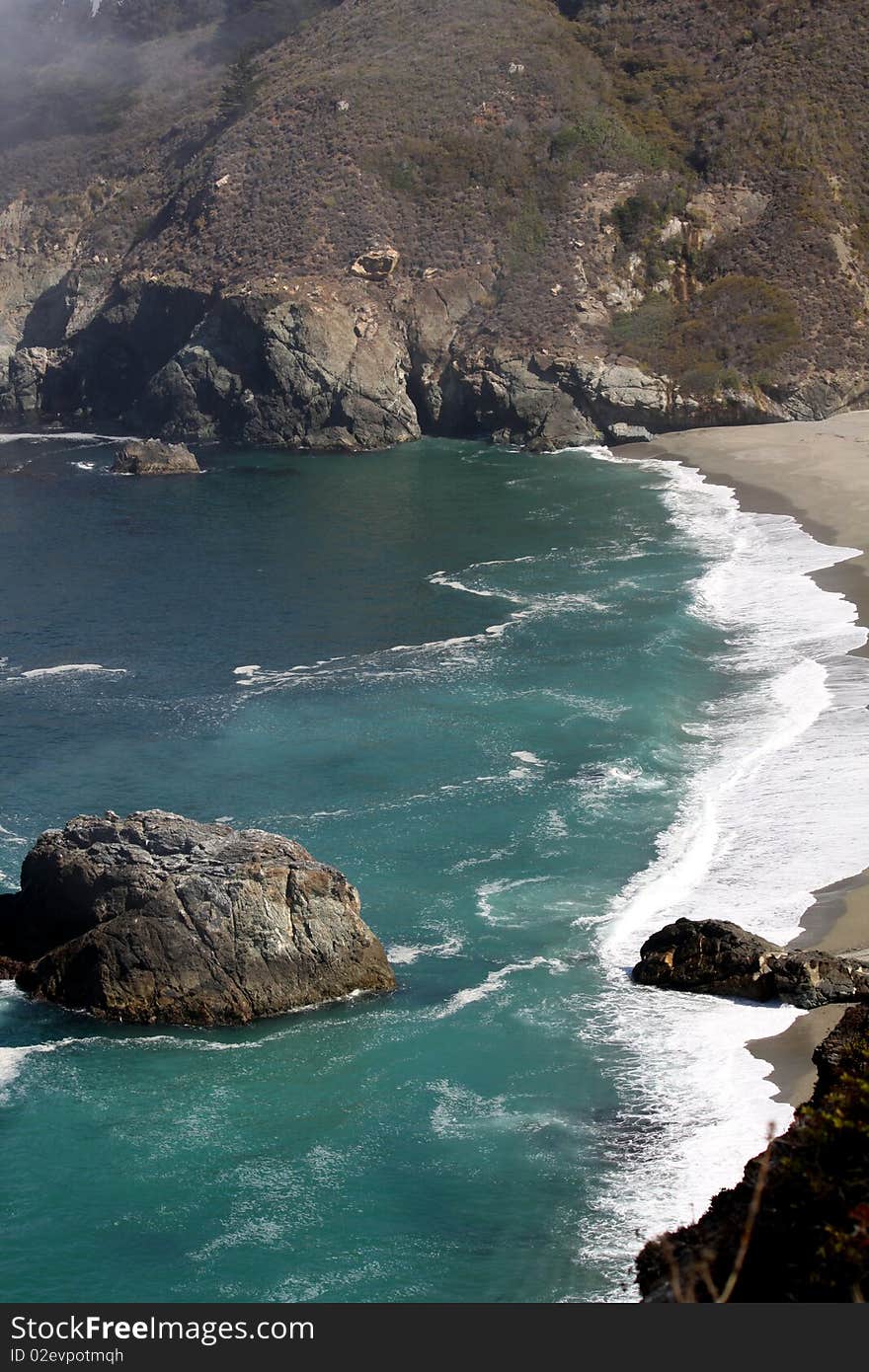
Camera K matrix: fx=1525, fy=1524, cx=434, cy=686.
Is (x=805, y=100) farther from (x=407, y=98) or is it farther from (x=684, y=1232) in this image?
(x=684, y=1232)

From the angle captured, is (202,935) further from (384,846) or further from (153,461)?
(153,461)

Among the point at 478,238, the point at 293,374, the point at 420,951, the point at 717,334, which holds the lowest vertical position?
the point at 420,951

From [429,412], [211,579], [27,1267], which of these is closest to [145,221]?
[429,412]

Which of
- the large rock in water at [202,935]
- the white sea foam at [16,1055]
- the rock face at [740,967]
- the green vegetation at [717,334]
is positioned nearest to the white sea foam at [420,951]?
the large rock in water at [202,935]

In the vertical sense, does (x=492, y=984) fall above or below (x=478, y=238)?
below

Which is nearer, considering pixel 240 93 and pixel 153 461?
pixel 153 461

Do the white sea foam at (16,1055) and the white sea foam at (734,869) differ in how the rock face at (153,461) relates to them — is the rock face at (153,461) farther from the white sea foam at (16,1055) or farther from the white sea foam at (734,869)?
the white sea foam at (16,1055)

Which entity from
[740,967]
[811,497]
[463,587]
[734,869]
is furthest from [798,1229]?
[811,497]
